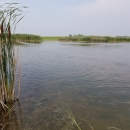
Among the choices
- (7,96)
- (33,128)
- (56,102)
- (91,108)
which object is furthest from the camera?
(56,102)

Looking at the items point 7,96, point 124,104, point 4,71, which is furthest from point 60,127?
point 124,104

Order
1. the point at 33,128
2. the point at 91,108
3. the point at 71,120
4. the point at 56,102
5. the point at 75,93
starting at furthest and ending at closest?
1. the point at 75,93
2. the point at 56,102
3. the point at 91,108
4. the point at 71,120
5. the point at 33,128

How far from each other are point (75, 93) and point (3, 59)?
420 centimetres

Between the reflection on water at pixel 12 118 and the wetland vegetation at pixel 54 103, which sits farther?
the wetland vegetation at pixel 54 103

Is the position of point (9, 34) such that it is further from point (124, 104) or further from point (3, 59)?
point (124, 104)

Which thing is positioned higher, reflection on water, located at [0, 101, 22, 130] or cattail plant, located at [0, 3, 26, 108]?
cattail plant, located at [0, 3, 26, 108]

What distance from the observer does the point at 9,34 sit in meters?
5.79

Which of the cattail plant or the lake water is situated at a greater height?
the cattail plant

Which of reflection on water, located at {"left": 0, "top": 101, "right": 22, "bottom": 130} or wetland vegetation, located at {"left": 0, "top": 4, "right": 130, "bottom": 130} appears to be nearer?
reflection on water, located at {"left": 0, "top": 101, "right": 22, "bottom": 130}

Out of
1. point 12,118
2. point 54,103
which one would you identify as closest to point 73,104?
point 54,103

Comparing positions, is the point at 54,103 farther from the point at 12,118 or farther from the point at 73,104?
the point at 12,118

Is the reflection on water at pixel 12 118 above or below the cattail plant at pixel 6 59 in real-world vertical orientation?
Result: below

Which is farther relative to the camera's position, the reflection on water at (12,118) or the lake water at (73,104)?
the lake water at (73,104)

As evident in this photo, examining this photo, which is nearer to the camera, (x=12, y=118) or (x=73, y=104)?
(x=12, y=118)
